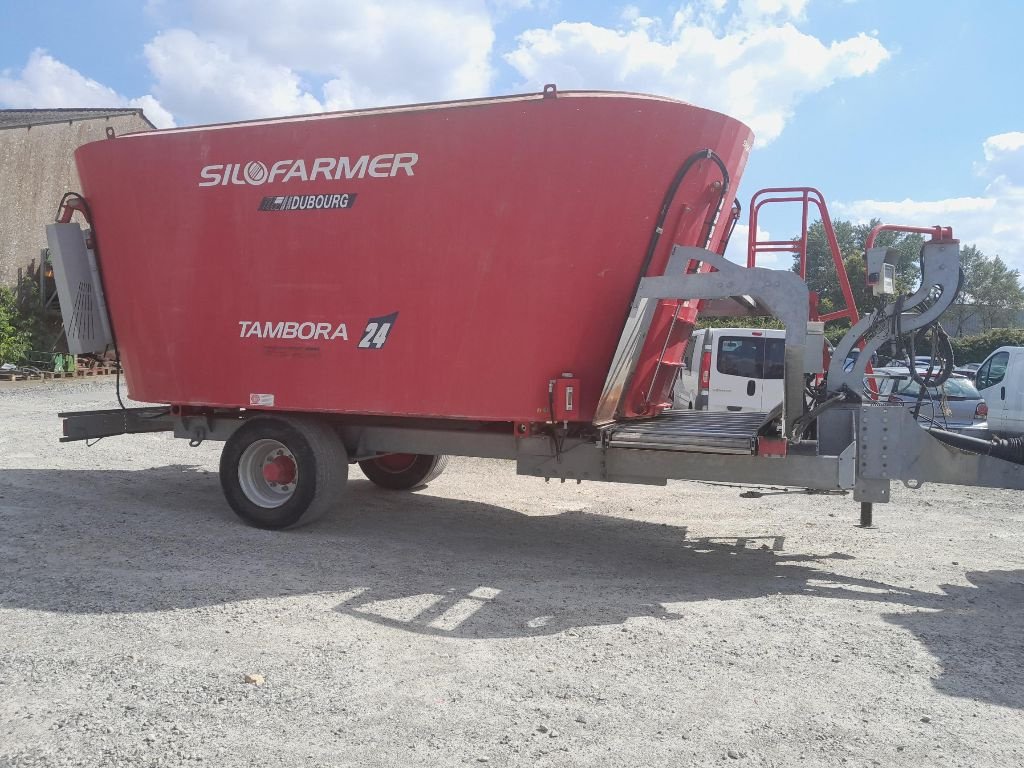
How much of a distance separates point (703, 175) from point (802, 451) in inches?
88.7

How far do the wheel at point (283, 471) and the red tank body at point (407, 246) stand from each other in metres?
0.28

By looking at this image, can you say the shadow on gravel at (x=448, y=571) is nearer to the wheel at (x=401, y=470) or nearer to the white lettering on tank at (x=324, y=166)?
the wheel at (x=401, y=470)

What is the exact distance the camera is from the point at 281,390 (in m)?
7.15

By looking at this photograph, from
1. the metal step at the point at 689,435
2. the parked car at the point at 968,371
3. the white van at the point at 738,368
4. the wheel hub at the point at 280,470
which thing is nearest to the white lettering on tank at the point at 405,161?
the metal step at the point at 689,435

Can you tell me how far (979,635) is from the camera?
504 centimetres

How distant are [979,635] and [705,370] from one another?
26.3ft

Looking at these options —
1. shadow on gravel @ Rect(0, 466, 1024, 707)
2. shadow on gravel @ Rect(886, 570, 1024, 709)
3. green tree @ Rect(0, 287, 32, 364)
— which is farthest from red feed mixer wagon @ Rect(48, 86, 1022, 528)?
green tree @ Rect(0, 287, 32, 364)

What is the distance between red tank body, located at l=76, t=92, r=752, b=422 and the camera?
6.21 metres

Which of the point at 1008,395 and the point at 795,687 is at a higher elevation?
the point at 1008,395

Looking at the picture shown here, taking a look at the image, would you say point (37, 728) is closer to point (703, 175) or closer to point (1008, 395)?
point (703, 175)

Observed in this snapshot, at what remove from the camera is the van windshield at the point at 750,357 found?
12.4 meters

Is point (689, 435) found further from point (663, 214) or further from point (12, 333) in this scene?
point (12, 333)

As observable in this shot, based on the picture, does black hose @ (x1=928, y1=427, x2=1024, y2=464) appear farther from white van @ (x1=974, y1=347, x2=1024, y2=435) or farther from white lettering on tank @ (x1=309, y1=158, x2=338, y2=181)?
white van @ (x1=974, y1=347, x2=1024, y2=435)

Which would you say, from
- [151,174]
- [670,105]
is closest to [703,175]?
[670,105]
